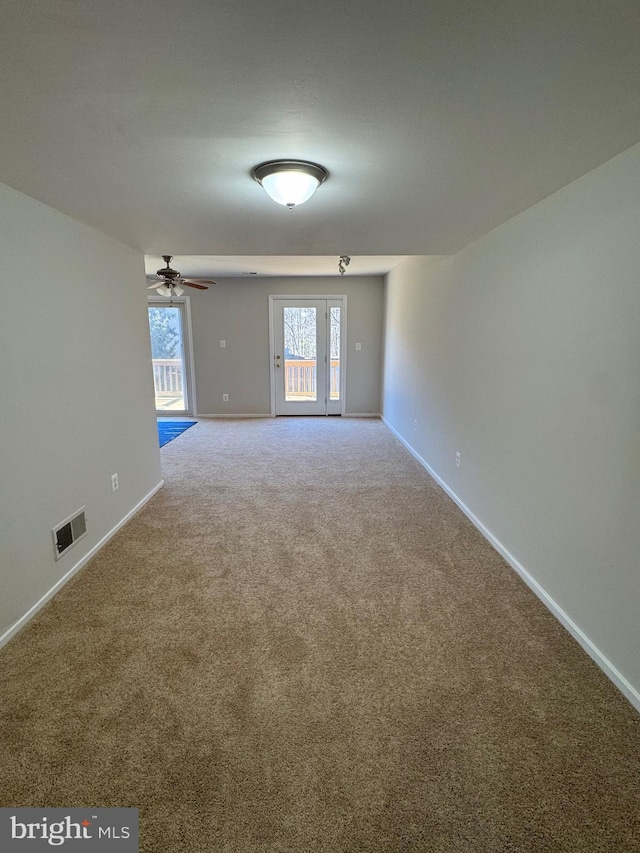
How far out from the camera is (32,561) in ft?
6.75

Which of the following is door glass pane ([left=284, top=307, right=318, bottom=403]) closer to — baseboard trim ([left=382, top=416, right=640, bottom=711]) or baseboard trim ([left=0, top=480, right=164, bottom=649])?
baseboard trim ([left=0, top=480, right=164, bottom=649])

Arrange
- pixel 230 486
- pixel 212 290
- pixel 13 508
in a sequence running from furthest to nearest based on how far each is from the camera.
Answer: pixel 212 290 → pixel 230 486 → pixel 13 508

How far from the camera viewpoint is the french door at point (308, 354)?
21.6 feet

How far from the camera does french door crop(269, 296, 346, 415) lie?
259 inches

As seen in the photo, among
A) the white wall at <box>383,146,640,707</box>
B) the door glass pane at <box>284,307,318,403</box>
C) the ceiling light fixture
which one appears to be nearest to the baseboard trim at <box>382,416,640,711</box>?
the white wall at <box>383,146,640,707</box>

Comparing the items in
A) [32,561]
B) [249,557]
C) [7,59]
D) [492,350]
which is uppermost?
[7,59]

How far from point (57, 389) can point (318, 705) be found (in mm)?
2091

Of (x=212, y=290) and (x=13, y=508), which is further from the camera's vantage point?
(x=212, y=290)

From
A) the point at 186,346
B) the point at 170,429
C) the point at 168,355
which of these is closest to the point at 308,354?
the point at 186,346

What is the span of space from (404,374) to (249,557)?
3.38 meters

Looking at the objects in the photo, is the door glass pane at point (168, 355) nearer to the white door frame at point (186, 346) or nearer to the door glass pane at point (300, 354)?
the white door frame at point (186, 346)

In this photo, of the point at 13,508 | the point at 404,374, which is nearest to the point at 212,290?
the point at 404,374

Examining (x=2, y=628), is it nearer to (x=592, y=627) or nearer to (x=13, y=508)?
(x=13, y=508)

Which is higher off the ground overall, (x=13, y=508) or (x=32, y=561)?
(x=13, y=508)
